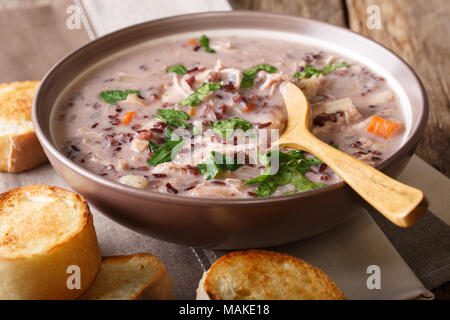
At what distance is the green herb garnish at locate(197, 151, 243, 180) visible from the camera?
3162 millimetres

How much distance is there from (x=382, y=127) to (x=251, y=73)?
1.05 m

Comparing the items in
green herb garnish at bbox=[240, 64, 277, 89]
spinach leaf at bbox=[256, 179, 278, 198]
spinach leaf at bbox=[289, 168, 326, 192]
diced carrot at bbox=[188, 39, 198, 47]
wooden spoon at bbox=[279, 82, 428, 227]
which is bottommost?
spinach leaf at bbox=[256, 179, 278, 198]

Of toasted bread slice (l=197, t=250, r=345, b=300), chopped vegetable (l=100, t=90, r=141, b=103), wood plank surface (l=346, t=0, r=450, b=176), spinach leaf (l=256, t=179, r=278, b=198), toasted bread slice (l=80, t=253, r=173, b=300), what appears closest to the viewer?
toasted bread slice (l=197, t=250, r=345, b=300)

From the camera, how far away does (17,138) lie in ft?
12.8

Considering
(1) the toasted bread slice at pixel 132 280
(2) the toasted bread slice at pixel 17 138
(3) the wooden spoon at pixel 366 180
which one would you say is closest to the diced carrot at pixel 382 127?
(3) the wooden spoon at pixel 366 180

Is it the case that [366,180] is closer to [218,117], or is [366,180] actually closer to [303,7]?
[218,117]

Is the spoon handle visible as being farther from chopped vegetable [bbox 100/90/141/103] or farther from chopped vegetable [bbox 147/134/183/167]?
chopped vegetable [bbox 100/90/141/103]

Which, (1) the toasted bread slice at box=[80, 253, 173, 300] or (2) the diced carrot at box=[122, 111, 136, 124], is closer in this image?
(1) the toasted bread slice at box=[80, 253, 173, 300]

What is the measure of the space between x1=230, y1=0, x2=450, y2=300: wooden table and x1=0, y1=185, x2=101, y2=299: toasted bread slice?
8.55 ft

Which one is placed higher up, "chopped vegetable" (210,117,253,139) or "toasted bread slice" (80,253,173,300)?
"chopped vegetable" (210,117,253,139)

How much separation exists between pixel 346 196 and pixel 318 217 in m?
0.18

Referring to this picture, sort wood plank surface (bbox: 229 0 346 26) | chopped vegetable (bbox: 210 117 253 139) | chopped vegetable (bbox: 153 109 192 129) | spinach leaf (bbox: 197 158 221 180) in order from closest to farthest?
spinach leaf (bbox: 197 158 221 180) < chopped vegetable (bbox: 210 117 253 139) < chopped vegetable (bbox: 153 109 192 129) < wood plank surface (bbox: 229 0 346 26)

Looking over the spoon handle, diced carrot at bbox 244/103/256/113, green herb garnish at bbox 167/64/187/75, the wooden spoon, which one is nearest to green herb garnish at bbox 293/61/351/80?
diced carrot at bbox 244/103/256/113

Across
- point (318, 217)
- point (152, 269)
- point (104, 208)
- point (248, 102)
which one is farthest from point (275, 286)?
point (248, 102)
